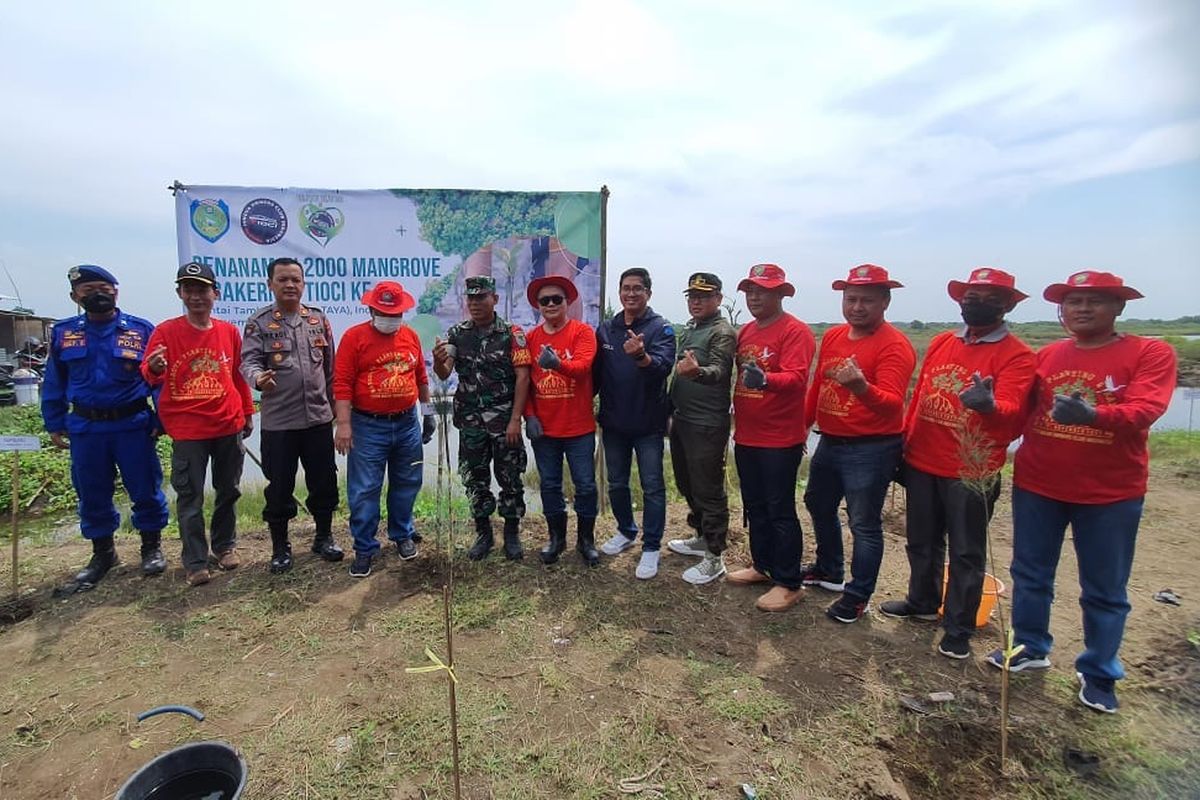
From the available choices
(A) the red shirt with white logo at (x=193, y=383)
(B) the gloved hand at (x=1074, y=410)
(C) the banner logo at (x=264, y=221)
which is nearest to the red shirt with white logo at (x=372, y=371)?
(A) the red shirt with white logo at (x=193, y=383)

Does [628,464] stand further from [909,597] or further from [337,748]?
[337,748]

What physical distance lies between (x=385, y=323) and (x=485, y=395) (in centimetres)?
85

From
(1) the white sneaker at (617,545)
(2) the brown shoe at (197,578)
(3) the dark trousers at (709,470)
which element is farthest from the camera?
(1) the white sneaker at (617,545)

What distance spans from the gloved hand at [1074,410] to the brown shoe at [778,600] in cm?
186

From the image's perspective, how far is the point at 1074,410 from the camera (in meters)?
2.47

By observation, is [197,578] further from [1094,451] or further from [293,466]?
[1094,451]

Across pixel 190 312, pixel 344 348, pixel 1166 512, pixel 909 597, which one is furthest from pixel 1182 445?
pixel 190 312

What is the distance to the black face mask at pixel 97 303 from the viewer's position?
12.4ft

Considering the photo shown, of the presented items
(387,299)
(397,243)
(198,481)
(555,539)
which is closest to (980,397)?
(555,539)

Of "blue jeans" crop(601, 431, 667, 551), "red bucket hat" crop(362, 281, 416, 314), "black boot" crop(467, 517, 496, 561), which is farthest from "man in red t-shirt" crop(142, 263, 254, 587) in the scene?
"blue jeans" crop(601, 431, 667, 551)

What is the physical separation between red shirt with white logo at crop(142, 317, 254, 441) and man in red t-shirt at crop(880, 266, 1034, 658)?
4.45 m

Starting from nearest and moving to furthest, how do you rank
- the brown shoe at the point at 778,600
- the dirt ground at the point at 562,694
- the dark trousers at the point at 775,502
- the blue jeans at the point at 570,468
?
the dirt ground at the point at 562,694, the dark trousers at the point at 775,502, the brown shoe at the point at 778,600, the blue jeans at the point at 570,468

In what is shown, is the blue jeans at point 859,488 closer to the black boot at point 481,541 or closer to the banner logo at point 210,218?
the black boot at point 481,541

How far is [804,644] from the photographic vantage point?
10.9 feet
